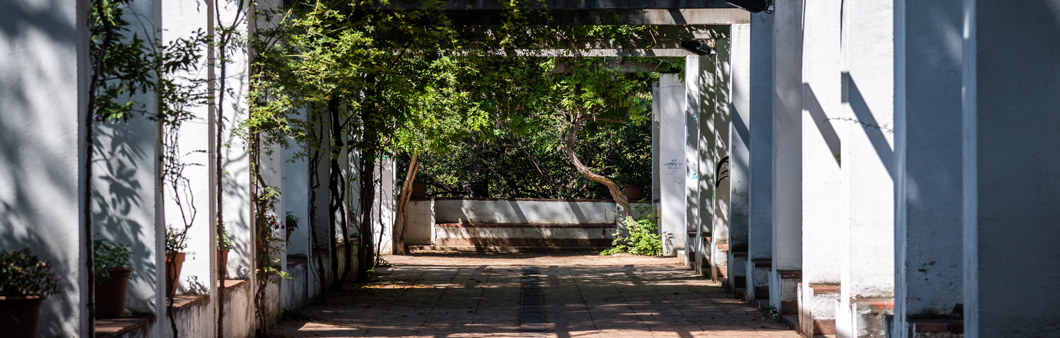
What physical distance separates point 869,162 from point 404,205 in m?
14.1

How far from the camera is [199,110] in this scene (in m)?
5.84

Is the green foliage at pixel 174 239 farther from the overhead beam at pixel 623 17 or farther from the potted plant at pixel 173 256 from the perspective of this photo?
the overhead beam at pixel 623 17

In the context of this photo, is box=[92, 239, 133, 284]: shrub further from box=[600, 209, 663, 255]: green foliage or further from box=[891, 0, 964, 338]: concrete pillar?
box=[600, 209, 663, 255]: green foliage

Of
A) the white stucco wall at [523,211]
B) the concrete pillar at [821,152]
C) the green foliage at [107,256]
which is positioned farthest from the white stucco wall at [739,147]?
the white stucco wall at [523,211]

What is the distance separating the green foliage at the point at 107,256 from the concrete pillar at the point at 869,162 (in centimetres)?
438

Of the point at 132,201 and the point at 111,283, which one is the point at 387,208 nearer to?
the point at 132,201

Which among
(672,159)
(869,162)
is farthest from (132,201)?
(672,159)

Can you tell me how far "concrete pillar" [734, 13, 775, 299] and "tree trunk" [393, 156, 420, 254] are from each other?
34.3 feet

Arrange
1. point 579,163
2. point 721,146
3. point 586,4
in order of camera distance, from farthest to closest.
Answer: point 579,163 → point 721,146 → point 586,4

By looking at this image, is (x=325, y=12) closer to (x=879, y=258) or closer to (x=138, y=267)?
(x=138, y=267)

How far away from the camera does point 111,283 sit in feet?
15.2

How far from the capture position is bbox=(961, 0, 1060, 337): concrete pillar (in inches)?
141

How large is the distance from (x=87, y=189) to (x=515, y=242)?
650 inches

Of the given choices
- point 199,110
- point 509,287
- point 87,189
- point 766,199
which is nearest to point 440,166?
point 509,287
